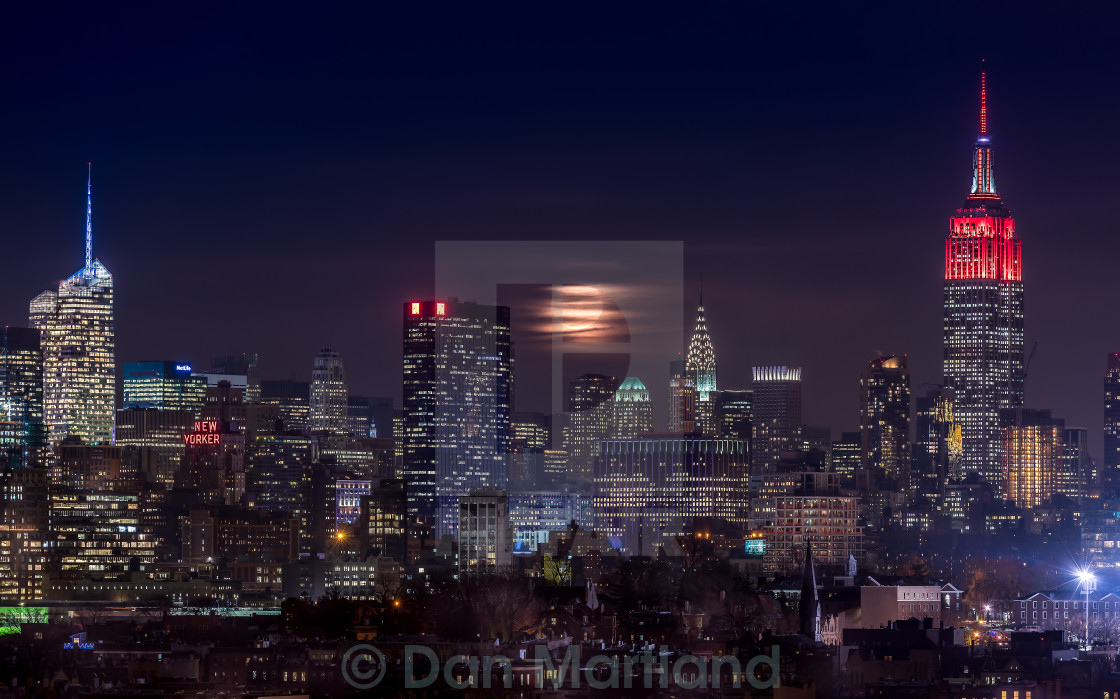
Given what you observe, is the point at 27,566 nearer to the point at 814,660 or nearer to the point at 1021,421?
the point at 814,660

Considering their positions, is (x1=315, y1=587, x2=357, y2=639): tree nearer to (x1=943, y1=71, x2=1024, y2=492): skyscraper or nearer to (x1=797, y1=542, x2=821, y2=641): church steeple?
(x1=797, y1=542, x2=821, y2=641): church steeple

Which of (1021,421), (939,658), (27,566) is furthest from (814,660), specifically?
(1021,421)

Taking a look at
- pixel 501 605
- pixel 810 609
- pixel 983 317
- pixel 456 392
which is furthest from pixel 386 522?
pixel 983 317

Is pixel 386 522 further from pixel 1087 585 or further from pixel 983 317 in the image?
pixel 983 317

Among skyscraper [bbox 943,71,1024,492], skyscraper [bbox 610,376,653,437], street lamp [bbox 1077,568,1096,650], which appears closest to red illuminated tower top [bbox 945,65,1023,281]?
skyscraper [bbox 943,71,1024,492]

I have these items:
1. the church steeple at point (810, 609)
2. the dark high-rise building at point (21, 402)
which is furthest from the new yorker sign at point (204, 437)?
the church steeple at point (810, 609)

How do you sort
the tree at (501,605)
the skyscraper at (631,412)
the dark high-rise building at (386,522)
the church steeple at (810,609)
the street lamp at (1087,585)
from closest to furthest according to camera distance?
the church steeple at (810,609) → the tree at (501,605) → the street lamp at (1087,585) → the dark high-rise building at (386,522) → the skyscraper at (631,412)

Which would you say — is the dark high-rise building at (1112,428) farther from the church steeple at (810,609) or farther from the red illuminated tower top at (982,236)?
the church steeple at (810,609)
